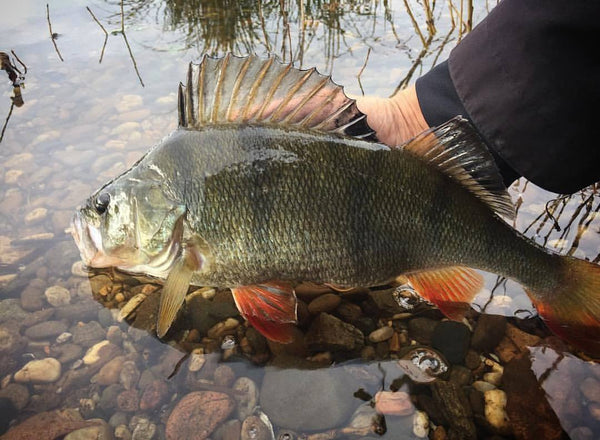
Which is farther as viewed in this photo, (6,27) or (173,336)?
(6,27)

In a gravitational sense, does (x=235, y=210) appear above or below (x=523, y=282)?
above

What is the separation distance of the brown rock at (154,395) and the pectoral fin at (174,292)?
438mm

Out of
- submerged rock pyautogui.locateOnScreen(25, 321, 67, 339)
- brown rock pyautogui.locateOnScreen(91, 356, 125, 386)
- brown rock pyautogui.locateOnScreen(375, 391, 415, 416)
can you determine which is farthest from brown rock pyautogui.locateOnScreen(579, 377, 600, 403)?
submerged rock pyautogui.locateOnScreen(25, 321, 67, 339)

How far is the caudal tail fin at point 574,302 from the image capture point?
1.92 metres

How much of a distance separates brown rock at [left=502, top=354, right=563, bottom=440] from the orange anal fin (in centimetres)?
40

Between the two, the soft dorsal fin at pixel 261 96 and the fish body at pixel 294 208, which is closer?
the fish body at pixel 294 208

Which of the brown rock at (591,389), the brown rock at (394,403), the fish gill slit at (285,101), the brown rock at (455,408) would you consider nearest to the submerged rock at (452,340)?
the brown rock at (455,408)

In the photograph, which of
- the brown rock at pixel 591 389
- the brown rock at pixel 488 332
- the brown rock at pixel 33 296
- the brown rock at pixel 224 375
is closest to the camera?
the brown rock at pixel 591 389

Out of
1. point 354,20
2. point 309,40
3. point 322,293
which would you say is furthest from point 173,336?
point 354,20

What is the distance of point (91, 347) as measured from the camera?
92.4 inches

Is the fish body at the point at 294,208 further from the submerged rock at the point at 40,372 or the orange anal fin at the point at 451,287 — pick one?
the submerged rock at the point at 40,372

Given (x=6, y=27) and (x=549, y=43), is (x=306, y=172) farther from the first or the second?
(x=6, y=27)

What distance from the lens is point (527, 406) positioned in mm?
2004

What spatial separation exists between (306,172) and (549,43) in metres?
1.22
